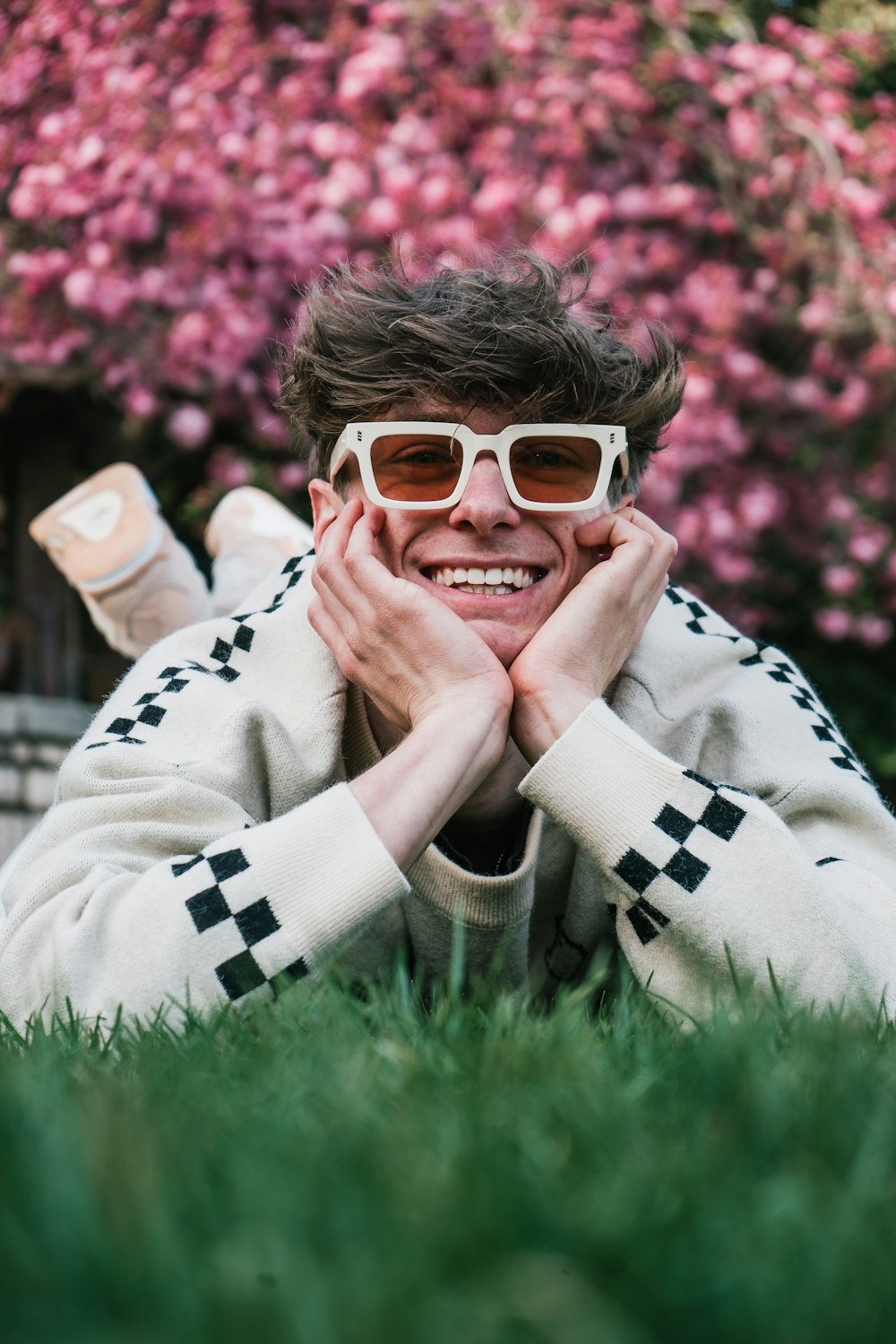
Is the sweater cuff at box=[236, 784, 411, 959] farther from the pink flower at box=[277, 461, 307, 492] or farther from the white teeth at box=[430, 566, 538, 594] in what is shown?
the pink flower at box=[277, 461, 307, 492]

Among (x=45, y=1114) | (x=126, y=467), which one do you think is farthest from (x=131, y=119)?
(x=45, y=1114)

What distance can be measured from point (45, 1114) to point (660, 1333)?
551 mm

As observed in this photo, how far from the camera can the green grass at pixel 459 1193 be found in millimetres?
742

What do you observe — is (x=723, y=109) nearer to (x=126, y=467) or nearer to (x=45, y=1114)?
(x=126, y=467)

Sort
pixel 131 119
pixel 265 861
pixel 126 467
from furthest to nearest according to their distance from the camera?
pixel 131 119 → pixel 126 467 → pixel 265 861

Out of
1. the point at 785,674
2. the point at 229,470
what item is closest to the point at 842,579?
the point at 229,470

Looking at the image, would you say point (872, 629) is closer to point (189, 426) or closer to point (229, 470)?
point (229, 470)

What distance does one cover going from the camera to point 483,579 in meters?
2.49

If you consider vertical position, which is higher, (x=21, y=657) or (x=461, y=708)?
(x=461, y=708)

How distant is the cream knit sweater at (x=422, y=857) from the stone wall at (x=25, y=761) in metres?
3.75

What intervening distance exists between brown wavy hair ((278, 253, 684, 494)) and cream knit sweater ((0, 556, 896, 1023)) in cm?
43

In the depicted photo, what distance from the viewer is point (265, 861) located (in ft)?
6.52

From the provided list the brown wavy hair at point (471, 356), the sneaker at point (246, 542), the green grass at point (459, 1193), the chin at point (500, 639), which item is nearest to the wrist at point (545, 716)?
the chin at point (500, 639)

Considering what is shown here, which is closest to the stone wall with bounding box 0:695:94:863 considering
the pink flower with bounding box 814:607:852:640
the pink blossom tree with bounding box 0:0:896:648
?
the pink blossom tree with bounding box 0:0:896:648
